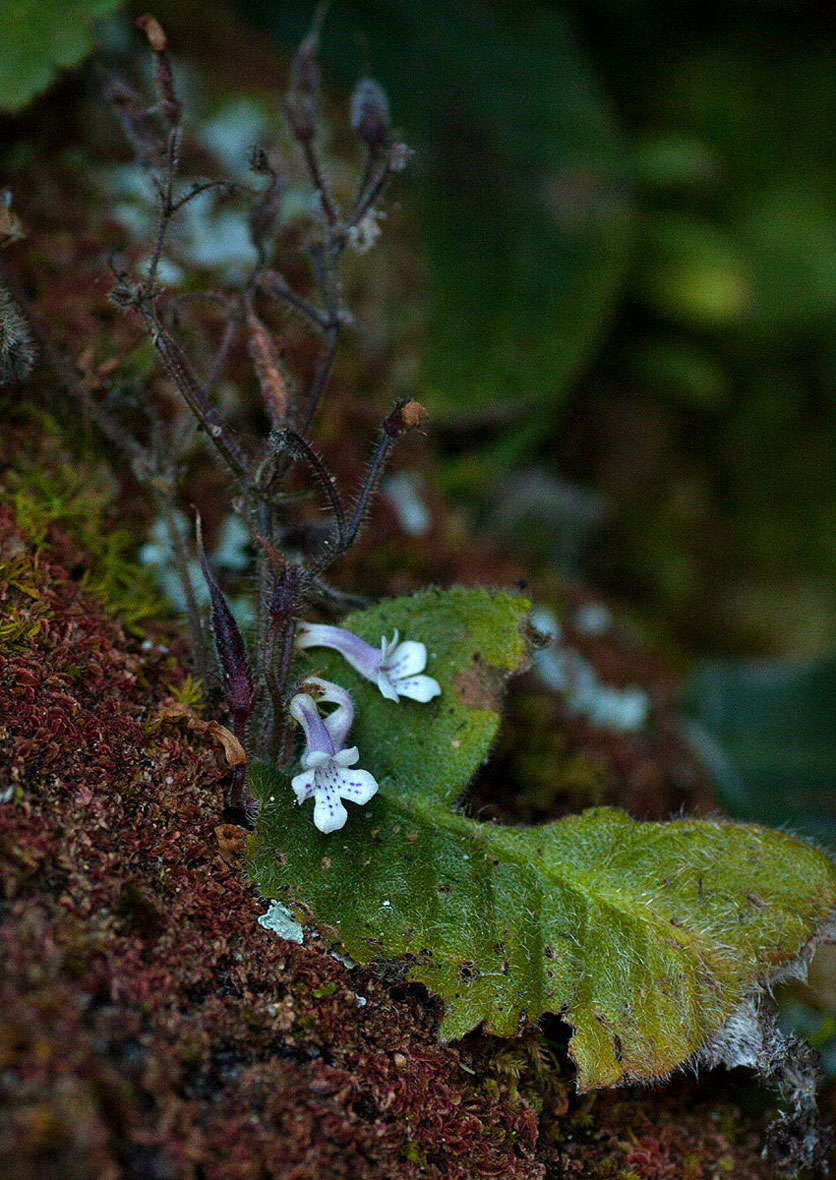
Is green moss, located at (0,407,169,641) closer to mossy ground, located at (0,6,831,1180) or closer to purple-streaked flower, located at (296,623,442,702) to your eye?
mossy ground, located at (0,6,831,1180)

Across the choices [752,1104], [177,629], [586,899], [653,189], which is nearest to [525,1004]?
[586,899]

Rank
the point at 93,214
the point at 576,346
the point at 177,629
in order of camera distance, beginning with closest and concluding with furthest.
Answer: the point at 177,629, the point at 93,214, the point at 576,346

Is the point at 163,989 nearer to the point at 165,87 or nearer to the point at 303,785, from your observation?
the point at 303,785

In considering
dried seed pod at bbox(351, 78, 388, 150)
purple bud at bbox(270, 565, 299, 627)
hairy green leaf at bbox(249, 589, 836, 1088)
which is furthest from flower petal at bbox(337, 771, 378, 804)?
dried seed pod at bbox(351, 78, 388, 150)

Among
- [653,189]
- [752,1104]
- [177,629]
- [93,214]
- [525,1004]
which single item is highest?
[93,214]

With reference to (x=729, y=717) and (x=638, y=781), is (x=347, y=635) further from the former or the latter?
(x=729, y=717)

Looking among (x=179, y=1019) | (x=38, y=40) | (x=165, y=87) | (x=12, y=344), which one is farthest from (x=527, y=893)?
(x=38, y=40)

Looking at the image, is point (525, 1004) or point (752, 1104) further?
point (752, 1104)
